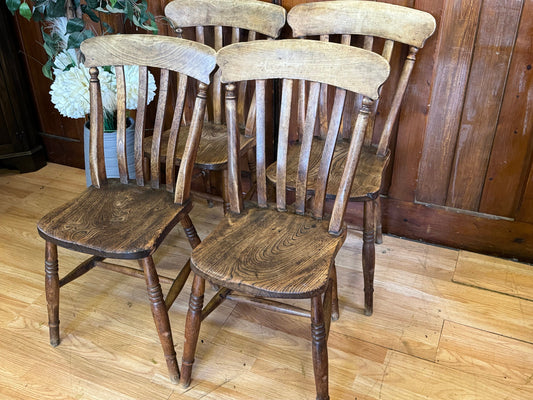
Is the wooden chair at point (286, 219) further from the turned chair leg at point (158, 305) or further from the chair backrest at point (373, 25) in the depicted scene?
the chair backrest at point (373, 25)

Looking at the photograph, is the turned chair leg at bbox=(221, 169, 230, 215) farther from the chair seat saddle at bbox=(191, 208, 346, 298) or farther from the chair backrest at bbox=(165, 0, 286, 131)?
the chair seat saddle at bbox=(191, 208, 346, 298)

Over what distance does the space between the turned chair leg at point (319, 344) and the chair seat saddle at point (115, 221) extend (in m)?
0.46

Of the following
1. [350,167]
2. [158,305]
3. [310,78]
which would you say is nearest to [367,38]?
[310,78]

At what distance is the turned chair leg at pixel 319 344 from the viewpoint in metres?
1.27

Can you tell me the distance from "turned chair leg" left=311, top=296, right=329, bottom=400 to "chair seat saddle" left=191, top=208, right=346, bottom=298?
85mm

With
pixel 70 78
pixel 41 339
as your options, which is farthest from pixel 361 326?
pixel 70 78

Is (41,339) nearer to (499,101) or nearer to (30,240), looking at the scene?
(30,240)

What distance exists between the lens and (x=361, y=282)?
6.17 feet

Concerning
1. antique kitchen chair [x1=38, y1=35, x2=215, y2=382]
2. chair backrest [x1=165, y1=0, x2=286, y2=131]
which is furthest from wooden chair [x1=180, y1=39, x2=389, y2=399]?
chair backrest [x1=165, y1=0, x2=286, y2=131]

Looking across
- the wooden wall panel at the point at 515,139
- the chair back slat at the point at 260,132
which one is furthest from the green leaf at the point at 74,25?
the wooden wall panel at the point at 515,139

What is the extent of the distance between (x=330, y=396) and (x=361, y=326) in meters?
0.31

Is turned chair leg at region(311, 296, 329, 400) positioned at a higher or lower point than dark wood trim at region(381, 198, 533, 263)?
higher

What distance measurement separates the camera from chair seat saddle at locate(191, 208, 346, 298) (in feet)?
3.94

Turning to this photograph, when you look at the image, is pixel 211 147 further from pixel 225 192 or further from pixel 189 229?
pixel 189 229
